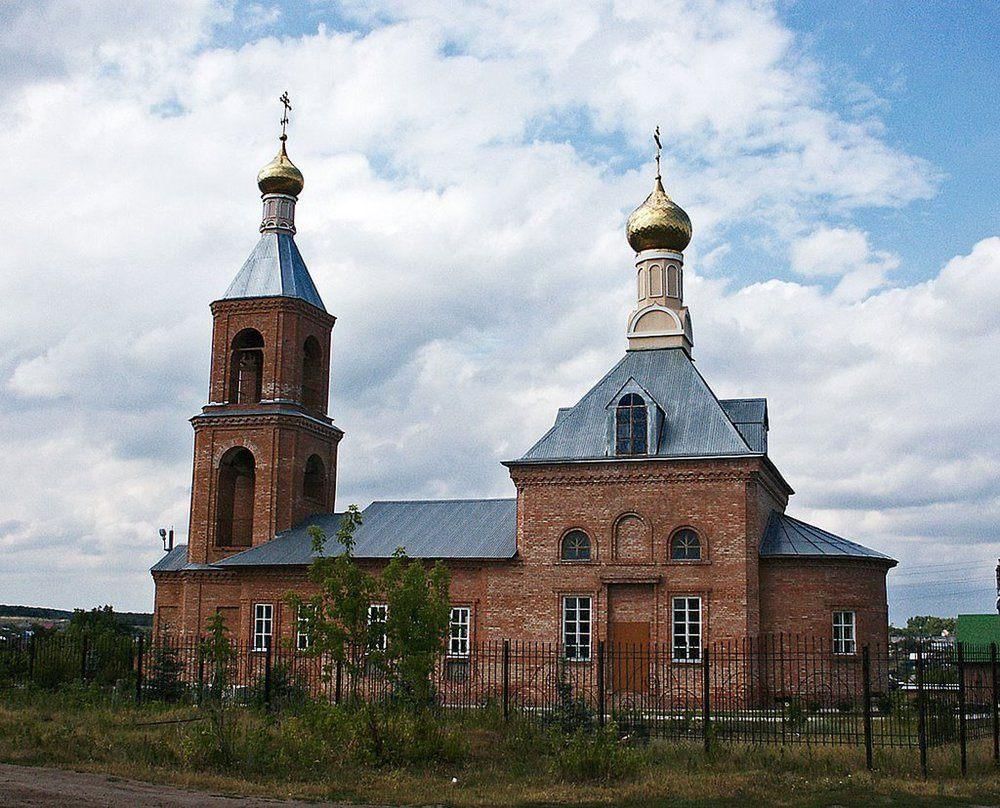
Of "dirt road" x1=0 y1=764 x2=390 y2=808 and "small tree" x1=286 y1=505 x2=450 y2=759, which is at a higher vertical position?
"small tree" x1=286 y1=505 x2=450 y2=759

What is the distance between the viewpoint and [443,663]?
25.1 metres

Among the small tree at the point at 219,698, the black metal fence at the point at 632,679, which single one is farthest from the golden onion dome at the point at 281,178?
the small tree at the point at 219,698

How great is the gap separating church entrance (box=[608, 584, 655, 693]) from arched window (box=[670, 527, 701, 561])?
2.96ft

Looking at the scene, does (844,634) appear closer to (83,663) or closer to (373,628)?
(373,628)

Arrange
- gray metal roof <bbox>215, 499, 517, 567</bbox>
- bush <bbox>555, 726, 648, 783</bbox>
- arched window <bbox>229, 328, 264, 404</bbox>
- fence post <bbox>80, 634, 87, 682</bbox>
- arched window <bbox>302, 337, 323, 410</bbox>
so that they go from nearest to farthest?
bush <bbox>555, 726, 648, 783</bbox>
fence post <bbox>80, 634, 87, 682</bbox>
gray metal roof <bbox>215, 499, 517, 567</bbox>
arched window <bbox>229, 328, 264, 404</bbox>
arched window <bbox>302, 337, 323, 410</bbox>

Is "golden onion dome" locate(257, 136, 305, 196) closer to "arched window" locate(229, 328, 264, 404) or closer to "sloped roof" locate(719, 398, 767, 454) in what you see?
"arched window" locate(229, 328, 264, 404)

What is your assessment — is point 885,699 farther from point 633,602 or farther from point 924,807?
point 924,807

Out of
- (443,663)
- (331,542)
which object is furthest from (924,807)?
(331,542)

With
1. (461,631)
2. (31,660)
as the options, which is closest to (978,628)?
(461,631)

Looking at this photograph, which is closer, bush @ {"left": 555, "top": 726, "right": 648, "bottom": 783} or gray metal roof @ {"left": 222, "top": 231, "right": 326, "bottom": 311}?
bush @ {"left": 555, "top": 726, "right": 648, "bottom": 783}

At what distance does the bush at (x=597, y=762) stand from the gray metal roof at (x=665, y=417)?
11262mm

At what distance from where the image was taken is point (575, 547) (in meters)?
25.5

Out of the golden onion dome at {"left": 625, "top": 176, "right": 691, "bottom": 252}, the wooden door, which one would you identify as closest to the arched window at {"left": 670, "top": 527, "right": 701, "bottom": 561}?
the wooden door

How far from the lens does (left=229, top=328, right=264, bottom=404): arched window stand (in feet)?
101
